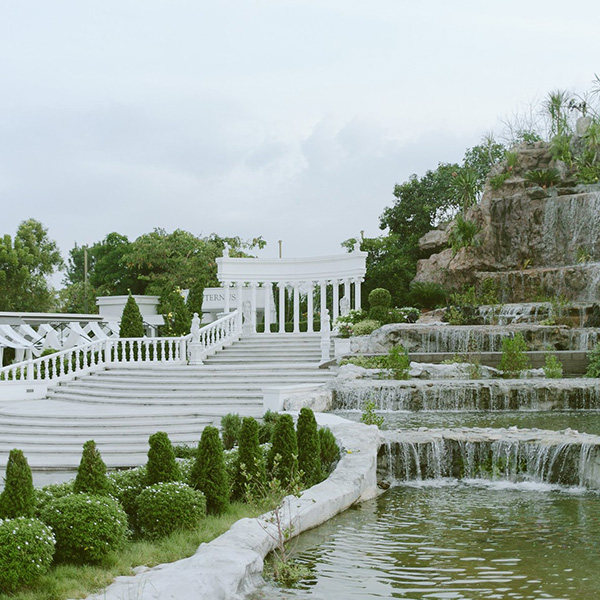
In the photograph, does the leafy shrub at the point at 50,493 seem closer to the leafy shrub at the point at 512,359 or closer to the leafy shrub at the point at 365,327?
the leafy shrub at the point at 512,359

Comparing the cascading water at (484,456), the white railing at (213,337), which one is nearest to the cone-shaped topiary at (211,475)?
the cascading water at (484,456)

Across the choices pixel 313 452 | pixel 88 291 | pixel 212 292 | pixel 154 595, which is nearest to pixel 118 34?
pixel 313 452

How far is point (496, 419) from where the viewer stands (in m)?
15.0

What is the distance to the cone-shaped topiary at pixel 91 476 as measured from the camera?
6.64 metres

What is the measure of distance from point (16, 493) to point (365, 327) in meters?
19.7

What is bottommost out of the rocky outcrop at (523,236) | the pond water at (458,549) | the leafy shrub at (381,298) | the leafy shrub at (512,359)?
the pond water at (458,549)

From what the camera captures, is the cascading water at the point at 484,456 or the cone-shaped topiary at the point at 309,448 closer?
the cone-shaped topiary at the point at 309,448

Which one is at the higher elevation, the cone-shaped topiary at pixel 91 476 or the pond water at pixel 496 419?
the cone-shaped topiary at pixel 91 476

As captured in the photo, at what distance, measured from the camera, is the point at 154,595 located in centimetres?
505

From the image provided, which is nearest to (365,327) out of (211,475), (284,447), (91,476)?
(284,447)

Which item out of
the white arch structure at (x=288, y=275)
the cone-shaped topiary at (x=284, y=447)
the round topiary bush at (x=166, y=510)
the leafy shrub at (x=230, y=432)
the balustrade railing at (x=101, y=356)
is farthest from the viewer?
the white arch structure at (x=288, y=275)

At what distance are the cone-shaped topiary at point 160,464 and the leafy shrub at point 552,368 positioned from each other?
1314cm

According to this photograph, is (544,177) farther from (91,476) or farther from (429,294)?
(91,476)

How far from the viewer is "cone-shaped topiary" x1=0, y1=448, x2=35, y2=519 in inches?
232
